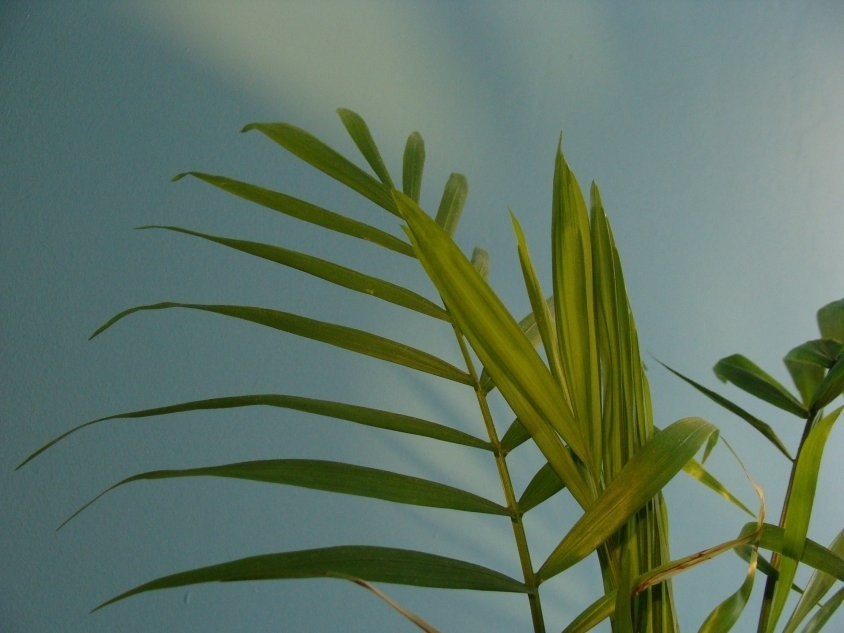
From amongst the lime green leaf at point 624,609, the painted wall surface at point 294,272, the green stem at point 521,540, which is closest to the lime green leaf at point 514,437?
the green stem at point 521,540

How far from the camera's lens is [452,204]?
56 cm

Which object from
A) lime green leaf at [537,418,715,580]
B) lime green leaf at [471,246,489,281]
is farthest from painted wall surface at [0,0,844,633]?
lime green leaf at [537,418,715,580]

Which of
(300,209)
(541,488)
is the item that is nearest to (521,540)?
(541,488)

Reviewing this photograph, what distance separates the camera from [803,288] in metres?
1.27

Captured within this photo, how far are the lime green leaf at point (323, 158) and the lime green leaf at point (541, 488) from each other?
196 mm

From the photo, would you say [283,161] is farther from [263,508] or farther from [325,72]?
[263,508]

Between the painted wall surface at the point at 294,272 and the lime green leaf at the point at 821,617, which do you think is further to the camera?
the painted wall surface at the point at 294,272

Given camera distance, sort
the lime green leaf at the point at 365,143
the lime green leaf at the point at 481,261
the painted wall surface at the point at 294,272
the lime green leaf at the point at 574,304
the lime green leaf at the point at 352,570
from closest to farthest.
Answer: the lime green leaf at the point at 352,570, the lime green leaf at the point at 574,304, the lime green leaf at the point at 365,143, the lime green leaf at the point at 481,261, the painted wall surface at the point at 294,272

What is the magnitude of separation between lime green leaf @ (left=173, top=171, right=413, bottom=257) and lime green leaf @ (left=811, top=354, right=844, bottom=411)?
0.91 ft

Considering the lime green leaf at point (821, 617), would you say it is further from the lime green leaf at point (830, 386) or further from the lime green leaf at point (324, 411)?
the lime green leaf at point (324, 411)

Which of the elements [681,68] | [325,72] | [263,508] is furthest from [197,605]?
[681,68]

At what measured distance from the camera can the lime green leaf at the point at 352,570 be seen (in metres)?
0.28

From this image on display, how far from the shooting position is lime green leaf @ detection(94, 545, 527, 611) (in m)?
0.28

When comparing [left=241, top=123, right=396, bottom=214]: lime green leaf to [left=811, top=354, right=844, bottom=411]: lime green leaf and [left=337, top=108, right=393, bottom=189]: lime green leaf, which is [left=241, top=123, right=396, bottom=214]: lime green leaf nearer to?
[left=337, top=108, right=393, bottom=189]: lime green leaf
